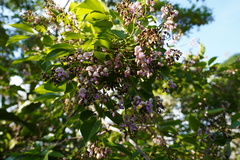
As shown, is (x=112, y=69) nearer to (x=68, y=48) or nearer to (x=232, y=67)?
(x=68, y=48)

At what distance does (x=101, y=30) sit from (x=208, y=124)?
123 centimetres

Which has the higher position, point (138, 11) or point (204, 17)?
point (204, 17)

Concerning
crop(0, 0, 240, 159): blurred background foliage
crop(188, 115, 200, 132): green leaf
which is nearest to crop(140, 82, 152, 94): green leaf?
crop(0, 0, 240, 159): blurred background foliage

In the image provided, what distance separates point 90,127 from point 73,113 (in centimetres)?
90

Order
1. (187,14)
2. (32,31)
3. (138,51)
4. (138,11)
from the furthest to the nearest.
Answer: (187,14) → (32,31) → (138,11) → (138,51)

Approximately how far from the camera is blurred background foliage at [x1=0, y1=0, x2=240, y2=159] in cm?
174

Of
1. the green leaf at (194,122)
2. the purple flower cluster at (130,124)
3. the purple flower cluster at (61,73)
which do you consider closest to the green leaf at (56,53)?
the purple flower cluster at (61,73)

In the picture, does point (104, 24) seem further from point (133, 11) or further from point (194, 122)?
point (194, 122)

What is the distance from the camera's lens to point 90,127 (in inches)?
43.8

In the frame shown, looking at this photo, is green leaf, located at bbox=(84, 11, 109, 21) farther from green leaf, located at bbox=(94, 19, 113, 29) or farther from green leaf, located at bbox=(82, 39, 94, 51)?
green leaf, located at bbox=(82, 39, 94, 51)

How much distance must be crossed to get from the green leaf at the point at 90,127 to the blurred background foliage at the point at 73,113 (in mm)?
351

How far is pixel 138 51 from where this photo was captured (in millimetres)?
970

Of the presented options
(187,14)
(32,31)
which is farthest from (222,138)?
(187,14)

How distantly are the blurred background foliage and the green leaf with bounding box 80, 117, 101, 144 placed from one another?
0.35 m
